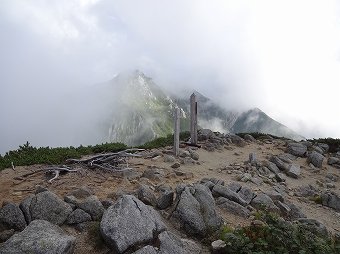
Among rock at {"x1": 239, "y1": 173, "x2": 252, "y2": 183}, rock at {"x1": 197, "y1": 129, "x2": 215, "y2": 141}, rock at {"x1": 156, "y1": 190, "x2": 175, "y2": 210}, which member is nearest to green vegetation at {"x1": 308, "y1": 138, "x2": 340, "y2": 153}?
rock at {"x1": 197, "y1": 129, "x2": 215, "y2": 141}

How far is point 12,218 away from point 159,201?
3694 mm

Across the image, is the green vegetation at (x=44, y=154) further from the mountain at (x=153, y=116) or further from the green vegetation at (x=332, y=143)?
the mountain at (x=153, y=116)

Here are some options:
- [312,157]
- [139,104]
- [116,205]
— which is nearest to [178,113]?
[312,157]

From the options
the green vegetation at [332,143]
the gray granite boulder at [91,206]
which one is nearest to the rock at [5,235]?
the gray granite boulder at [91,206]

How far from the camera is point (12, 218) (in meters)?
7.64

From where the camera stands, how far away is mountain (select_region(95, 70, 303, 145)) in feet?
470

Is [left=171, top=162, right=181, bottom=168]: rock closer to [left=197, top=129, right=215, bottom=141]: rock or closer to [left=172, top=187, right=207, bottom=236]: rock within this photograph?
[left=172, top=187, right=207, bottom=236]: rock

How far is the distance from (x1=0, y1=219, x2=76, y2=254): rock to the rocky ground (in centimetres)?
2

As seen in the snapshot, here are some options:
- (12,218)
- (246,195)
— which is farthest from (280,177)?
(12,218)

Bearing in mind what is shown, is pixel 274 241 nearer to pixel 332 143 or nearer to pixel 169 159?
pixel 169 159

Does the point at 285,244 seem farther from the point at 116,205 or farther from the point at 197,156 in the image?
the point at 197,156

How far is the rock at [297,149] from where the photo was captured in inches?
850

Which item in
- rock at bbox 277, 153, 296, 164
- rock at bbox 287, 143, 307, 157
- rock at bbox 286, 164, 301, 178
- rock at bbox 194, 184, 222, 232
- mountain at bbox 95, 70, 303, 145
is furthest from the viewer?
mountain at bbox 95, 70, 303, 145

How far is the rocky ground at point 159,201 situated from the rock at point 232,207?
30 mm
